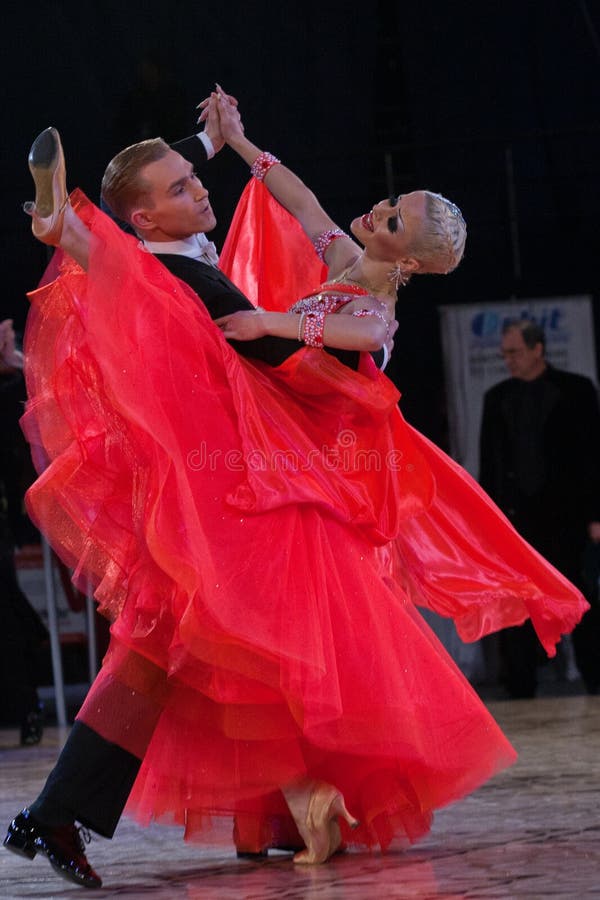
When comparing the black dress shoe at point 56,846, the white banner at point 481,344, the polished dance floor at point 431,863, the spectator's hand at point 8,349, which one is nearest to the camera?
the polished dance floor at point 431,863

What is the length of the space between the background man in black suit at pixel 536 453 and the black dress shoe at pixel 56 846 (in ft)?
12.1

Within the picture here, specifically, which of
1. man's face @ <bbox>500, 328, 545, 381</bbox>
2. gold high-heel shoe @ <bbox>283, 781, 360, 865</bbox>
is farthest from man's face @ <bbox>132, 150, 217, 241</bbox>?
man's face @ <bbox>500, 328, 545, 381</bbox>

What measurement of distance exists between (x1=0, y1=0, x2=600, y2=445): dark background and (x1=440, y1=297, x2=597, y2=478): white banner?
0.56 m

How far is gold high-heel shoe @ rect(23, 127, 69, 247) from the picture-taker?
2355mm

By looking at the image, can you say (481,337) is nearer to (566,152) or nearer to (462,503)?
(566,152)

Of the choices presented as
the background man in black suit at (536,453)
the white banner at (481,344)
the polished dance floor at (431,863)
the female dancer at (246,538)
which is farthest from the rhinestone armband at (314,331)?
the white banner at (481,344)

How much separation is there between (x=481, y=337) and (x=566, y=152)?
55.5 inches

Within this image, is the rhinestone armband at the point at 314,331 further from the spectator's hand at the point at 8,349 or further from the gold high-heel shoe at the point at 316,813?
the spectator's hand at the point at 8,349

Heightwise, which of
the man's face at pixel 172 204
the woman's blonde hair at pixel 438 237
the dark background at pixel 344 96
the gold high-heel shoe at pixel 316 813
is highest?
the dark background at pixel 344 96

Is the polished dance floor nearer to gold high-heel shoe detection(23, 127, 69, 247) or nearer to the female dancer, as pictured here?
the female dancer

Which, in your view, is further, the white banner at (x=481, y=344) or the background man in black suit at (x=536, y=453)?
the white banner at (x=481, y=344)

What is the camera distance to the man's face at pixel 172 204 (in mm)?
2637

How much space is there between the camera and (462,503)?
289 cm

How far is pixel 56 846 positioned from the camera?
236 cm
